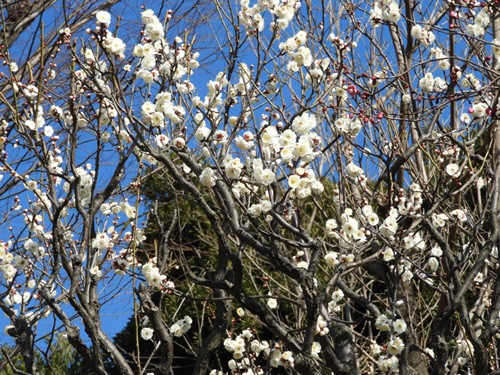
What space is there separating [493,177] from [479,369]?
143 cm

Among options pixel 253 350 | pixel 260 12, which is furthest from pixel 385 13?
pixel 253 350

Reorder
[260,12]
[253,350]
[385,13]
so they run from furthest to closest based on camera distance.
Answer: [253,350], [385,13], [260,12]

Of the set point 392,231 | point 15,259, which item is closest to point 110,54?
point 15,259

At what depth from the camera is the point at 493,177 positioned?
4480 millimetres

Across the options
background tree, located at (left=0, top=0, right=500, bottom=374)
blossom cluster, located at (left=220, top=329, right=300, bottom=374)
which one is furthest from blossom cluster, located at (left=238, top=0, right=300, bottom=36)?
blossom cluster, located at (left=220, top=329, right=300, bottom=374)

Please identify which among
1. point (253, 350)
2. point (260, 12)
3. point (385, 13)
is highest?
point (385, 13)

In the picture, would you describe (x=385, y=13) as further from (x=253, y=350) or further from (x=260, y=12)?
(x=253, y=350)

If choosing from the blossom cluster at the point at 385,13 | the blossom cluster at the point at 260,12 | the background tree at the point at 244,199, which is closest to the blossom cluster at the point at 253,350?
the background tree at the point at 244,199

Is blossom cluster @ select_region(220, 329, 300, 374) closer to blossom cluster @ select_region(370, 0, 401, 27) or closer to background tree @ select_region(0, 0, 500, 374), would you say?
background tree @ select_region(0, 0, 500, 374)

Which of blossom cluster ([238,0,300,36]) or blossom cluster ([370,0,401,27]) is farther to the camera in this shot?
blossom cluster ([370,0,401,27])

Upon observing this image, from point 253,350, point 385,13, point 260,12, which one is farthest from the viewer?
point 253,350

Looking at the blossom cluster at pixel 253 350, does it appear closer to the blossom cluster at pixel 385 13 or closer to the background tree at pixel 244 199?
the background tree at pixel 244 199

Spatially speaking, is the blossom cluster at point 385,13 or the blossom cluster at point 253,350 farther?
the blossom cluster at point 385,13

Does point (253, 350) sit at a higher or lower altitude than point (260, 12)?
lower
